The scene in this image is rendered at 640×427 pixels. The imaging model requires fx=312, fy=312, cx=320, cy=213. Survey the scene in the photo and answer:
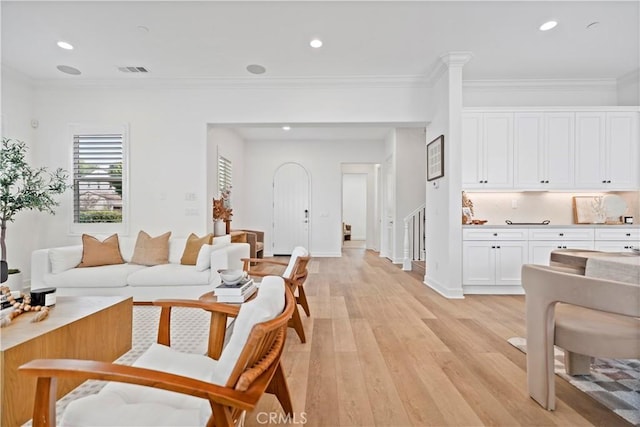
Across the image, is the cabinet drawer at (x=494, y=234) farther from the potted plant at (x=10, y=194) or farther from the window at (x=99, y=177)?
the potted plant at (x=10, y=194)

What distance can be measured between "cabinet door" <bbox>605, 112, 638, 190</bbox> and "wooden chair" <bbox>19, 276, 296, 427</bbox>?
529cm

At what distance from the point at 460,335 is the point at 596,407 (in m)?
1.10

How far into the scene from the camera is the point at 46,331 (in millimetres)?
1826

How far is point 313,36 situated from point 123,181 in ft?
11.6

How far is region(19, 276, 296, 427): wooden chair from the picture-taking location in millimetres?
974

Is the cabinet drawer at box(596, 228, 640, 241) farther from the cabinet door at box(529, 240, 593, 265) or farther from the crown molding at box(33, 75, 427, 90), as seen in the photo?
the crown molding at box(33, 75, 427, 90)

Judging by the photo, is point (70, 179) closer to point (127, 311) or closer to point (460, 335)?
point (127, 311)

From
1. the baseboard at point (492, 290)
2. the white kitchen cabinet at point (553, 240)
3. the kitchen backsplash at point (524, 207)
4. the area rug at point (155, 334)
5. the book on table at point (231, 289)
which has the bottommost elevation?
the area rug at point (155, 334)

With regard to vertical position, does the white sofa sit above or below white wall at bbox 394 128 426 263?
below

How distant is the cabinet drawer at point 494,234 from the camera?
13.7ft

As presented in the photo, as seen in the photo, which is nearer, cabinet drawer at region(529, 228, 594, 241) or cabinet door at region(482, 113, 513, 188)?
cabinet drawer at region(529, 228, 594, 241)

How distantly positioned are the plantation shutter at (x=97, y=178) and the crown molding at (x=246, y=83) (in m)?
0.78

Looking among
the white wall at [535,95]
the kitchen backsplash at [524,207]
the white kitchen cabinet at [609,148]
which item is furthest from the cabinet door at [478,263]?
the white wall at [535,95]

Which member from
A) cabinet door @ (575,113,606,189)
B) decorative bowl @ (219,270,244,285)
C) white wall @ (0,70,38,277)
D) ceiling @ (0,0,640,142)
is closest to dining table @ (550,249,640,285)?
decorative bowl @ (219,270,244,285)
